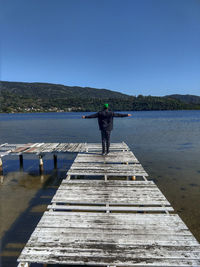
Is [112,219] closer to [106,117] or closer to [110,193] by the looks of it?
[110,193]

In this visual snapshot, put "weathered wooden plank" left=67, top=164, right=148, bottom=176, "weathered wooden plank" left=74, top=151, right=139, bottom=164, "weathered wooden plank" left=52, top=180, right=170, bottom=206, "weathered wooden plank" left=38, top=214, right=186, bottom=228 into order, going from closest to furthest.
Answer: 1. "weathered wooden plank" left=38, top=214, right=186, bottom=228
2. "weathered wooden plank" left=52, top=180, right=170, bottom=206
3. "weathered wooden plank" left=67, top=164, right=148, bottom=176
4. "weathered wooden plank" left=74, top=151, right=139, bottom=164

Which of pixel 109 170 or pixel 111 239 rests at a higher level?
pixel 111 239

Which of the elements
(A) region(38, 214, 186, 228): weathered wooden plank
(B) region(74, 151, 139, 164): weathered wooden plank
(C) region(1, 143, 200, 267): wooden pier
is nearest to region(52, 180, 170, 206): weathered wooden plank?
(C) region(1, 143, 200, 267): wooden pier

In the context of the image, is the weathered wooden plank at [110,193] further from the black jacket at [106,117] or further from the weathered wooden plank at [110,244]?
the black jacket at [106,117]

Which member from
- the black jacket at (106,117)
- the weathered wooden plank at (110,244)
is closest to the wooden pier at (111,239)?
the weathered wooden plank at (110,244)

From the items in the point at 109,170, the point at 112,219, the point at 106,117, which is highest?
the point at 106,117

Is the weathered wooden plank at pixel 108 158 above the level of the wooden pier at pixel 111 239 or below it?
below

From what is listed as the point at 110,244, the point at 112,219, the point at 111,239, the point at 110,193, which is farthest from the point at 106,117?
the point at 110,244

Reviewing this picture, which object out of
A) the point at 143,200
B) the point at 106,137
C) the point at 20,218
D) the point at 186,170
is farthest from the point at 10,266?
the point at 186,170

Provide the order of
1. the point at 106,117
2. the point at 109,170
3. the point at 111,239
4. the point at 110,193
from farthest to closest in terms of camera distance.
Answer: the point at 106,117
the point at 109,170
the point at 110,193
the point at 111,239

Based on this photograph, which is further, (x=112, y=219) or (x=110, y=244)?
(x=112, y=219)

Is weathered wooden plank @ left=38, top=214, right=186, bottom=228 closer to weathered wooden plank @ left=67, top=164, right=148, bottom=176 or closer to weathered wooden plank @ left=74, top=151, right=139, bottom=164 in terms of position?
weathered wooden plank @ left=67, top=164, right=148, bottom=176

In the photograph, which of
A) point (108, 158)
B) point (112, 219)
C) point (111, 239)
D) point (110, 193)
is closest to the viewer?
point (111, 239)

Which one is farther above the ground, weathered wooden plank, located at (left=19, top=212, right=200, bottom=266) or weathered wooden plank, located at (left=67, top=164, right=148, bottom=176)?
weathered wooden plank, located at (left=19, top=212, right=200, bottom=266)
